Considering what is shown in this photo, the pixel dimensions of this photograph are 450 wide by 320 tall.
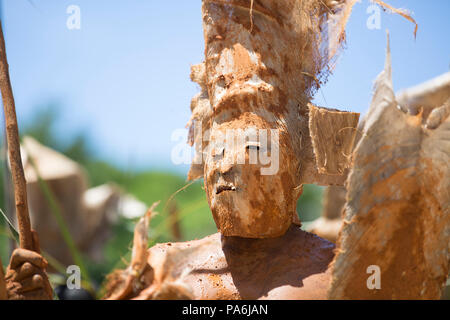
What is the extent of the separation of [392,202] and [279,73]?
0.49m

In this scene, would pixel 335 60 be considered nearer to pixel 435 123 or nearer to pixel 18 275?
pixel 435 123

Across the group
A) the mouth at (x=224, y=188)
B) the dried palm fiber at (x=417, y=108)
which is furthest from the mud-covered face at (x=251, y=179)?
the dried palm fiber at (x=417, y=108)

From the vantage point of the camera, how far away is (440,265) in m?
1.05

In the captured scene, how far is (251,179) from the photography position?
115cm

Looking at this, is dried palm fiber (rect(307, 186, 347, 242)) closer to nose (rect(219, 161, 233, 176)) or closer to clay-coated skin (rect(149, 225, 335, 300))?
clay-coated skin (rect(149, 225, 335, 300))

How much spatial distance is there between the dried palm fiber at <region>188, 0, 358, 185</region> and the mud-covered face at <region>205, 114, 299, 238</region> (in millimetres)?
41

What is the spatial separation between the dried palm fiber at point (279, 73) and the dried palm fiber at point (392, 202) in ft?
0.65

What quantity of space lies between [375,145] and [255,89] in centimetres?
38

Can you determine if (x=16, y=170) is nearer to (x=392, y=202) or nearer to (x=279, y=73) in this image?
(x=279, y=73)

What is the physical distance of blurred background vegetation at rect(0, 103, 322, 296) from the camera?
5.29 ft

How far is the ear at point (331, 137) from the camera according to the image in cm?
115

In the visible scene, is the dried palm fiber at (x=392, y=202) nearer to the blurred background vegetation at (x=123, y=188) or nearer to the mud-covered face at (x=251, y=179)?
the mud-covered face at (x=251, y=179)

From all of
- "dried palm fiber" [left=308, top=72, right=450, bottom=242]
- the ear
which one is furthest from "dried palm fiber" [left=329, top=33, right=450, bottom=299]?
the ear
